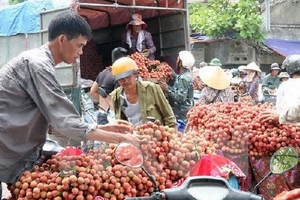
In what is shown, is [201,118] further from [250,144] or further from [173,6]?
[173,6]

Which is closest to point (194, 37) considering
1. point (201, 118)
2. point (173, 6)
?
point (173, 6)

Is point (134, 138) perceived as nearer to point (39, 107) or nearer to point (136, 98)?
point (39, 107)

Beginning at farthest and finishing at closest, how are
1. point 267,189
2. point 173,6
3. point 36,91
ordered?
point 173,6
point 267,189
point 36,91

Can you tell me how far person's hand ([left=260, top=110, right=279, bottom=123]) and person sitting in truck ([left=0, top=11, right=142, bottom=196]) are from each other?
5.28 feet

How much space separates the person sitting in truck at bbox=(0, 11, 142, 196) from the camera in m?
3.01

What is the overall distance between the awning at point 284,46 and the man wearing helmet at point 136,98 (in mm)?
15290

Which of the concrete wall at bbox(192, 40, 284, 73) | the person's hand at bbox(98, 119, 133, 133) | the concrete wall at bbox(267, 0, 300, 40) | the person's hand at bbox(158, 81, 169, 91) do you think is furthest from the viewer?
the concrete wall at bbox(267, 0, 300, 40)

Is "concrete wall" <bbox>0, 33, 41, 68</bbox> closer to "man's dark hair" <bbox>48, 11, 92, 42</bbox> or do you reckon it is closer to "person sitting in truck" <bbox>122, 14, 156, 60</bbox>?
"person sitting in truck" <bbox>122, 14, 156, 60</bbox>

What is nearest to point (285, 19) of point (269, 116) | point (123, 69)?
point (123, 69)

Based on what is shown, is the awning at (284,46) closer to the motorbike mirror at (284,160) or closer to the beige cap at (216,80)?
the beige cap at (216,80)

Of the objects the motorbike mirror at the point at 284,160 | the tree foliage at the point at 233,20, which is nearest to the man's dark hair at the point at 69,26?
the motorbike mirror at the point at 284,160

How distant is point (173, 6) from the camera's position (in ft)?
34.0

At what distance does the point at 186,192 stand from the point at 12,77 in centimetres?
162

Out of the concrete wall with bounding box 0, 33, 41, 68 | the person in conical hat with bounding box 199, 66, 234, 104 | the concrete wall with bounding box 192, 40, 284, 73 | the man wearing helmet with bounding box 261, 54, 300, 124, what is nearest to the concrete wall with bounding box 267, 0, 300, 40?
the concrete wall with bounding box 192, 40, 284, 73
